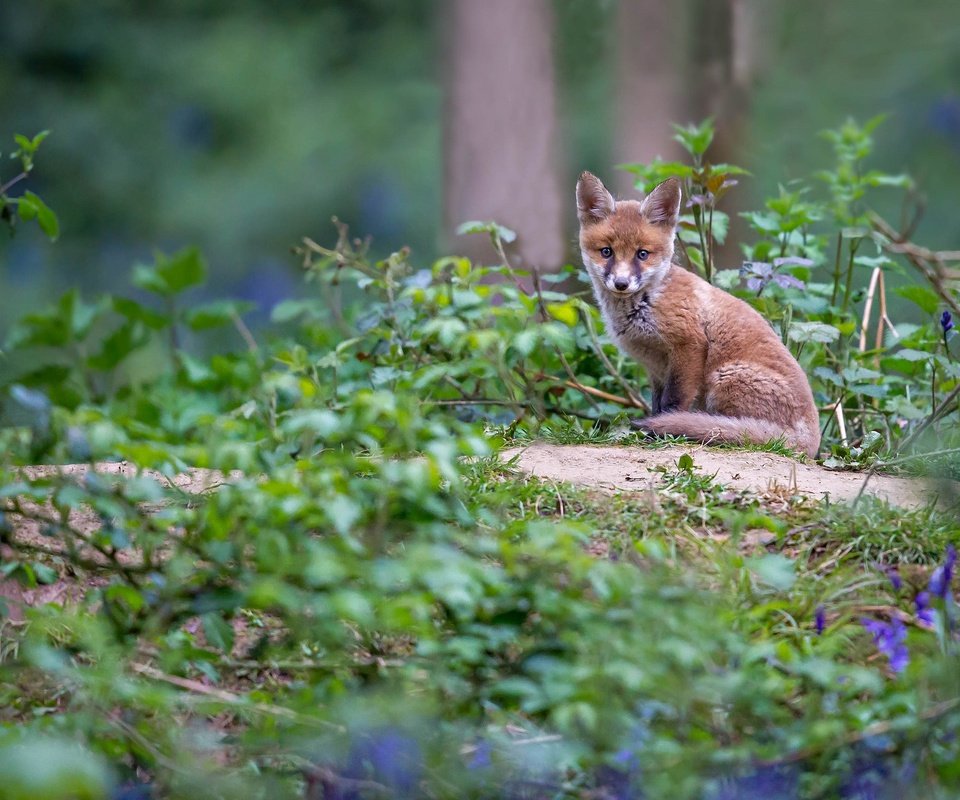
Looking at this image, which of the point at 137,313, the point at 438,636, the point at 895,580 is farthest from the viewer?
the point at 137,313

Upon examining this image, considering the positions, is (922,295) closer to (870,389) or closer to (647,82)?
(870,389)

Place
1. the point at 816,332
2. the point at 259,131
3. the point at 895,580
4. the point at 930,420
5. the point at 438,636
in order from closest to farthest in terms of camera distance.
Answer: the point at 438,636 < the point at 895,580 < the point at 930,420 < the point at 816,332 < the point at 259,131

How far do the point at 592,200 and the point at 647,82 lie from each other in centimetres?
368

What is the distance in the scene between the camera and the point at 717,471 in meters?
3.55

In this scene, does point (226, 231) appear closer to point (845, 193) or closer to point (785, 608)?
point (845, 193)

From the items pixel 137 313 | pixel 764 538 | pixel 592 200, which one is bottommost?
pixel 137 313

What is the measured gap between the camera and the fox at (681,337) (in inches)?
169

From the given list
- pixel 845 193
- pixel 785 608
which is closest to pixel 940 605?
pixel 785 608

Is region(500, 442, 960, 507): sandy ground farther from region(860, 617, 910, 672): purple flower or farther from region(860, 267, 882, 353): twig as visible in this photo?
region(860, 267, 882, 353): twig

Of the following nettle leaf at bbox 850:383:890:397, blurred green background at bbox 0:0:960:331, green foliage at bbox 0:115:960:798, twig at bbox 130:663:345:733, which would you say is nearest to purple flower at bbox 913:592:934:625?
green foliage at bbox 0:115:960:798

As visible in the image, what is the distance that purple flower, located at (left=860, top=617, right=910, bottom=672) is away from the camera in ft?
7.59

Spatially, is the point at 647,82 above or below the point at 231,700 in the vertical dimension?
above

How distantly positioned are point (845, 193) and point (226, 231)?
684 cm

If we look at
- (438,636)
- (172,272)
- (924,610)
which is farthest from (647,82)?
(438,636)
